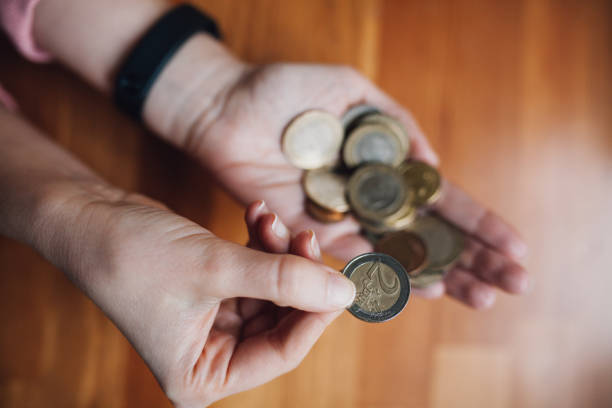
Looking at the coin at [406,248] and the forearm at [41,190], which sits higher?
the forearm at [41,190]

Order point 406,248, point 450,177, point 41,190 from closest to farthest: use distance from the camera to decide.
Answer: point 41,190
point 406,248
point 450,177

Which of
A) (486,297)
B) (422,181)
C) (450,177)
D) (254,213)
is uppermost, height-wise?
(254,213)

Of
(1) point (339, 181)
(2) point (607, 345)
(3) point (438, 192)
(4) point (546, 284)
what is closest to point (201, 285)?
(1) point (339, 181)

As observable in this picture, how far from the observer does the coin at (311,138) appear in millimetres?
1164

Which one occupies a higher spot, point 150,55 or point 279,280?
point 150,55

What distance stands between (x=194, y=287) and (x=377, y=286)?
32cm

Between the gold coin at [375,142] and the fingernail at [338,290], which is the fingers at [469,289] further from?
the fingernail at [338,290]

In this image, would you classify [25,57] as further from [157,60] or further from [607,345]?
[607,345]

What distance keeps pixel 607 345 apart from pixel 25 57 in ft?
6.76

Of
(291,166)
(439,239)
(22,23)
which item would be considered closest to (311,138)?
(291,166)

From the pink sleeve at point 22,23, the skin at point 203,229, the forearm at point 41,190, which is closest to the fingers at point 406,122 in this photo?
the skin at point 203,229

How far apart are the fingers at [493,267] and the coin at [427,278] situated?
124mm

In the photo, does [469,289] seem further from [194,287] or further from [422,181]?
[194,287]

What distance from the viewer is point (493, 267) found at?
1.18m
